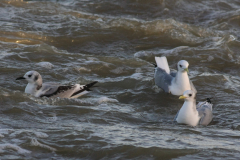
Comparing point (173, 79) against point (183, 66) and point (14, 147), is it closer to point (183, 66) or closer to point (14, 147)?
point (183, 66)

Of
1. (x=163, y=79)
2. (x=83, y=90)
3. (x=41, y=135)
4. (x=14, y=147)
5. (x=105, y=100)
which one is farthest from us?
(x=163, y=79)

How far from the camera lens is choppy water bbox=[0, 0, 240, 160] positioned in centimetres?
509

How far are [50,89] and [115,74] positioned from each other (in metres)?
1.95


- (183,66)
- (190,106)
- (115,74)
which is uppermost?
(183,66)

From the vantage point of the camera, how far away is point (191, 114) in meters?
6.45

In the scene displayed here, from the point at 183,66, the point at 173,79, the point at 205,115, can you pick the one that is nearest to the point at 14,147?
the point at 205,115

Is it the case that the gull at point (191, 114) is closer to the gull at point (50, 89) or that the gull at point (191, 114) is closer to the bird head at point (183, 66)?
the bird head at point (183, 66)

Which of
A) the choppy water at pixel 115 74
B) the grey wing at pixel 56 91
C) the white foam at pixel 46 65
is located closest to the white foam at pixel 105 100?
the choppy water at pixel 115 74

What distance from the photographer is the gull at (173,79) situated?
789cm

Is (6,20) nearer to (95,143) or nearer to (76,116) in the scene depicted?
(76,116)

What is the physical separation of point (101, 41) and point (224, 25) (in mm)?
4433

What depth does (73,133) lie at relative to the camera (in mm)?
5340

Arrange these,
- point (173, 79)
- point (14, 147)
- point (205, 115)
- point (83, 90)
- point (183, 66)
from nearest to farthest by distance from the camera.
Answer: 1. point (14, 147)
2. point (205, 115)
3. point (83, 90)
4. point (183, 66)
5. point (173, 79)

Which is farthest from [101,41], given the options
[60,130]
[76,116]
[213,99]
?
[60,130]
